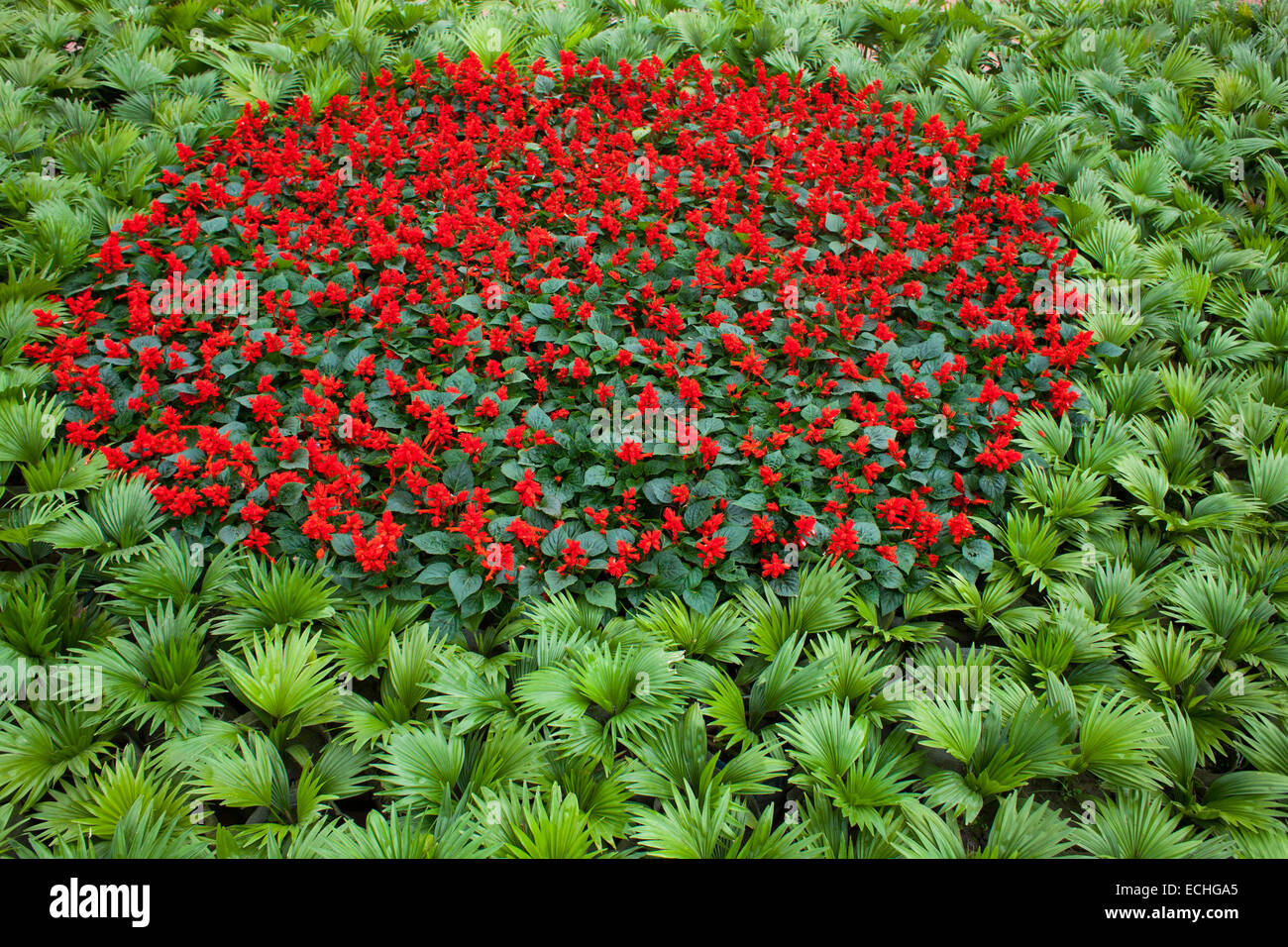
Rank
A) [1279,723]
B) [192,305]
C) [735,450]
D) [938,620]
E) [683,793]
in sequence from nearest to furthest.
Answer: [683,793]
[1279,723]
[938,620]
[735,450]
[192,305]

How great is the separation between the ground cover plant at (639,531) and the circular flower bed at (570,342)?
0.11ft

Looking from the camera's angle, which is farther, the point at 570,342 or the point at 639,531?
the point at 570,342

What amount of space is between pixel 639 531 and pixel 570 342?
3.45 ft

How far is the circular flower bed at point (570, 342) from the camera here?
3.00 m

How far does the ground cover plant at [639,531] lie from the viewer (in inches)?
92.3

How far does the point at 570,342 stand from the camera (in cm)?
362

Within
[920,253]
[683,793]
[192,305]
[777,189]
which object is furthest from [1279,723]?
[192,305]

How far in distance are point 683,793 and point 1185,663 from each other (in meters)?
1.84

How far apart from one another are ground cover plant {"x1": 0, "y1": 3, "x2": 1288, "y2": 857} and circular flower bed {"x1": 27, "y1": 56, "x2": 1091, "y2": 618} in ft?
0.11

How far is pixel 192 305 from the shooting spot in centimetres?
368

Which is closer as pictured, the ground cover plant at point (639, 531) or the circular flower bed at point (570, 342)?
the ground cover plant at point (639, 531)

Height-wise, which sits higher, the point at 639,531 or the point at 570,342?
the point at 570,342
